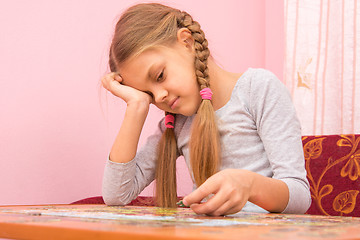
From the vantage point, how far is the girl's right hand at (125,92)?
1.10 m

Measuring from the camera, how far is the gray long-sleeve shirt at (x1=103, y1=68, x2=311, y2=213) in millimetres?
942

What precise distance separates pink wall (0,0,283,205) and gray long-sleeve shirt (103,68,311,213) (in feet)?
1.20

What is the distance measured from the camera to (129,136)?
1091mm

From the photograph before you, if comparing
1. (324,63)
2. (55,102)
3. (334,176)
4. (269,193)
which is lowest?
(334,176)

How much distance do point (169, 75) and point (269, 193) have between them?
0.37 meters

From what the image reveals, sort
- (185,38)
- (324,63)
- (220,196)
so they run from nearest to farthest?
(220,196) → (185,38) → (324,63)

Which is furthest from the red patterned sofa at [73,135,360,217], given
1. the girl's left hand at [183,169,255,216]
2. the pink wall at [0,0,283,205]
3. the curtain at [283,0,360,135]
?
the girl's left hand at [183,169,255,216]

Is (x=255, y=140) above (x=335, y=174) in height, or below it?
above

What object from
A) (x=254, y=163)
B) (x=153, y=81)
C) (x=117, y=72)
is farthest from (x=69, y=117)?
(x=254, y=163)

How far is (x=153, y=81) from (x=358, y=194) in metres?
0.72

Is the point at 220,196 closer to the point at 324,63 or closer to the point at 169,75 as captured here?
the point at 169,75

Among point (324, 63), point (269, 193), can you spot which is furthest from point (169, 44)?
point (324, 63)

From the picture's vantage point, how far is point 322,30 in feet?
6.09

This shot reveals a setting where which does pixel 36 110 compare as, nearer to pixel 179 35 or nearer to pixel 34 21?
pixel 34 21
